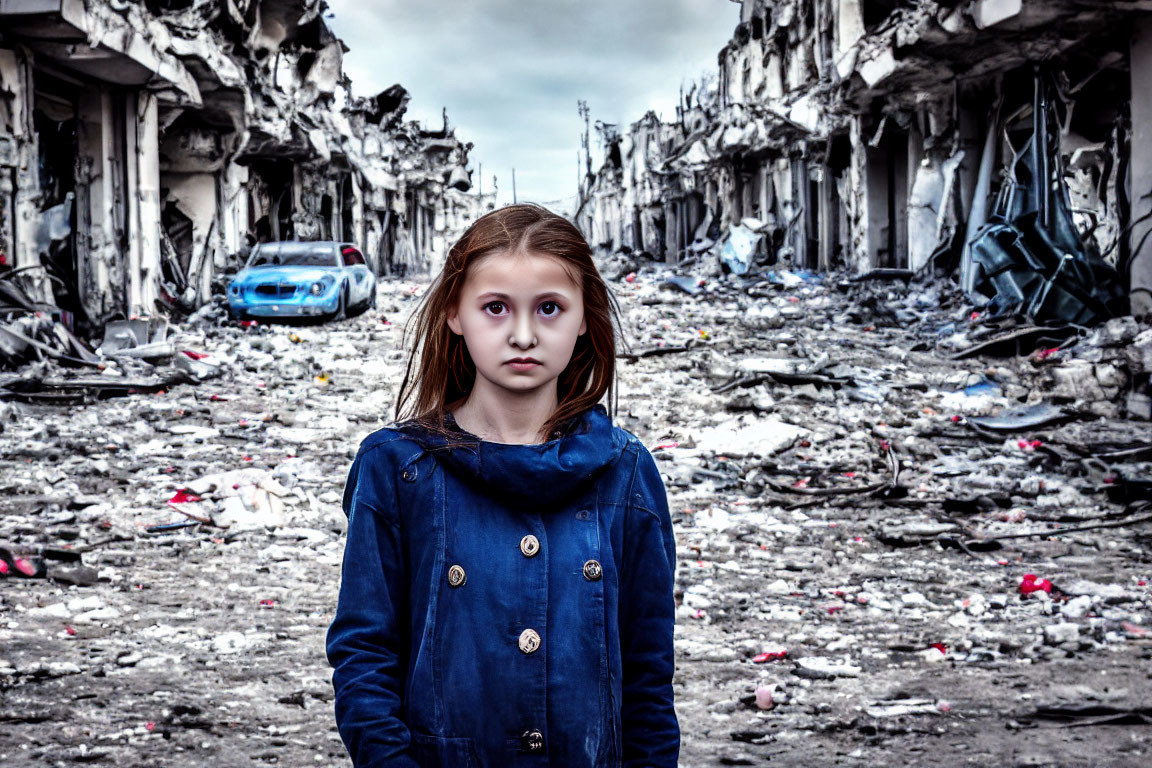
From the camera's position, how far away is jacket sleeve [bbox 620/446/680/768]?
1.59 metres

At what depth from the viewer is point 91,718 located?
3494 millimetres

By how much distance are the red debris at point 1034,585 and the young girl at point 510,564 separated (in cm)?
399

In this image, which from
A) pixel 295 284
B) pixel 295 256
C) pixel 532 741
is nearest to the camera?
pixel 532 741

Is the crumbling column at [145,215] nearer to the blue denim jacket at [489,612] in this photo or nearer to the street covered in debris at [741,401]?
the street covered in debris at [741,401]

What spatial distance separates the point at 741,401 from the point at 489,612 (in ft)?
28.4

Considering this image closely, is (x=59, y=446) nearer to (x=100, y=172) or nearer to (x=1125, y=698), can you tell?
(x=1125, y=698)

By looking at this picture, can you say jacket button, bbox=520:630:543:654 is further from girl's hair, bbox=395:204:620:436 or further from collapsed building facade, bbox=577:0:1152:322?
collapsed building facade, bbox=577:0:1152:322

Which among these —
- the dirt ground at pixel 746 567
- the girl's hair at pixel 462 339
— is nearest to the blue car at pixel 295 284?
the dirt ground at pixel 746 567

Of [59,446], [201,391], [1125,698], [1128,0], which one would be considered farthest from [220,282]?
[1125,698]

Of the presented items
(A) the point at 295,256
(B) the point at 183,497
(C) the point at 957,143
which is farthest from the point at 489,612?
(C) the point at 957,143

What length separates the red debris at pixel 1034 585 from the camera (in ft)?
16.4

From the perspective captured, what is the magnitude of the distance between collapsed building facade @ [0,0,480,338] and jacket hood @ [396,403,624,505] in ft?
41.7

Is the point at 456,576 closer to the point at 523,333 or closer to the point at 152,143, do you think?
the point at 523,333

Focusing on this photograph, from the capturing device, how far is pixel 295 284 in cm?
1678
